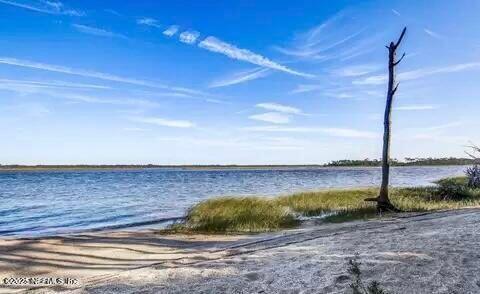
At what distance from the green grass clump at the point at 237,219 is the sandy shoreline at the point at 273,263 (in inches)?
135

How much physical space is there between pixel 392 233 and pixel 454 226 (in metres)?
1.48

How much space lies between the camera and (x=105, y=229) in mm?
17953

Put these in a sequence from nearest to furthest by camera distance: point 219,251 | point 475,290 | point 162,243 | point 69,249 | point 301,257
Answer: point 475,290, point 301,257, point 219,251, point 69,249, point 162,243

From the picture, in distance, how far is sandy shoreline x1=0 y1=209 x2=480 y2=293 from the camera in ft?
20.1

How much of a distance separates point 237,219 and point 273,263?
8642mm

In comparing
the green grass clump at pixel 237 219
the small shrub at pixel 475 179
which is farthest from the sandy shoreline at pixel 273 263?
the small shrub at pixel 475 179

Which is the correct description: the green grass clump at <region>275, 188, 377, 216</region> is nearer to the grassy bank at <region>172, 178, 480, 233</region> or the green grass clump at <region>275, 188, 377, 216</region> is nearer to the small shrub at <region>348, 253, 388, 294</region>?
the grassy bank at <region>172, 178, 480, 233</region>

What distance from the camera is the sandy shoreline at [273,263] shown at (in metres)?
6.12

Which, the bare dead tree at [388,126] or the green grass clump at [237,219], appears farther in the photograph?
the bare dead tree at [388,126]

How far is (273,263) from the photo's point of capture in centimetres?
764

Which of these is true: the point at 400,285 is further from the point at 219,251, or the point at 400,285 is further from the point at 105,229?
the point at 105,229

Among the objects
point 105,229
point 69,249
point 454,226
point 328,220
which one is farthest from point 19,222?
point 454,226

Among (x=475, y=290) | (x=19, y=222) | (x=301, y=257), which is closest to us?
(x=475, y=290)

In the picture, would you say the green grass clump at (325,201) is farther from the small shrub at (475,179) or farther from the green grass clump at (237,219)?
the small shrub at (475,179)
